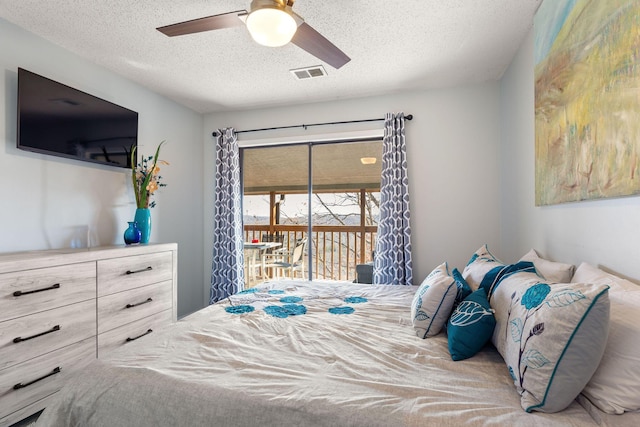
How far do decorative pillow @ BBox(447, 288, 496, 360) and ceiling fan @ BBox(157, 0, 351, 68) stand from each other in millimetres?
1610

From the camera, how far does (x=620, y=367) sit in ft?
2.97

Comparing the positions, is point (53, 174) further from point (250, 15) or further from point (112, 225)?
point (250, 15)

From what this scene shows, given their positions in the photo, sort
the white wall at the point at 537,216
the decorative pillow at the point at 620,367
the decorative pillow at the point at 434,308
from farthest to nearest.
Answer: the decorative pillow at the point at 434,308
the white wall at the point at 537,216
the decorative pillow at the point at 620,367

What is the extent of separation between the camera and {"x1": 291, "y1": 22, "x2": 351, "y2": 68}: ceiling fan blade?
1.90 meters

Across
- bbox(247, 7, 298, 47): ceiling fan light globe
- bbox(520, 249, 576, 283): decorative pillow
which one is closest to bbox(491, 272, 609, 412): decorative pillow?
bbox(520, 249, 576, 283): decorative pillow

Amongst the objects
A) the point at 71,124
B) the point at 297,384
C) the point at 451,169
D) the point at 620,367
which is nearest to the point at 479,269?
the point at 620,367

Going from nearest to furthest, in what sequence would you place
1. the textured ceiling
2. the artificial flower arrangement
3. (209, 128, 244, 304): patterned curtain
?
the textured ceiling
the artificial flower arrangement
(209, 128, 244, 304): patterned curtain

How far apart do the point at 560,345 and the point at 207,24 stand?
7.13 feet

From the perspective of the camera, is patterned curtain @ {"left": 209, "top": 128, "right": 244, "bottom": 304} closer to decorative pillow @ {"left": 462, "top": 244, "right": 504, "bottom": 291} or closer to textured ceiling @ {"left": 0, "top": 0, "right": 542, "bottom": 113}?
textured ceiling @ {"left": 0, "top": 0, "right": 542, "bottom": 113}

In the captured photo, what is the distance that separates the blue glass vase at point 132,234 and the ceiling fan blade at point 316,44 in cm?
213

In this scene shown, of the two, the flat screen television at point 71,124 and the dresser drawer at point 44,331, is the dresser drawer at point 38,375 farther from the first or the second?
the flat screen television at point 71,124

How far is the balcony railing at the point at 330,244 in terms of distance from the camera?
178 inches

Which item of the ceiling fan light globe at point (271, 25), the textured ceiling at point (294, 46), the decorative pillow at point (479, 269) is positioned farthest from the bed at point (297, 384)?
the textured ceiling at point (294, 46)

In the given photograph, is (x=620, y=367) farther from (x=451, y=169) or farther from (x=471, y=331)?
(x=451, y=169)
